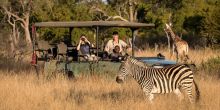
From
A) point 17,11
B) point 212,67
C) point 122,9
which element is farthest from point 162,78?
point 122,9

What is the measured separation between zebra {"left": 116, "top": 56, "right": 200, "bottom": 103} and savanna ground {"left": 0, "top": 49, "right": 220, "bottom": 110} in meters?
0.23

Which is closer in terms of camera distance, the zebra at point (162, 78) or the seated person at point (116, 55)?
the zebra at point (162, 78)

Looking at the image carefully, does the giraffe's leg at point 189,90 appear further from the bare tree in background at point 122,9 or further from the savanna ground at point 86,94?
the bare tree in background at point 122,9

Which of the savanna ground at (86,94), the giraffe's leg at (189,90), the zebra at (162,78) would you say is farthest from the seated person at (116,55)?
the giraffe's leg at (189,90)

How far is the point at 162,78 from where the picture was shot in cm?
1123

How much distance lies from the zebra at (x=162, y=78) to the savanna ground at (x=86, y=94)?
23 centimetres

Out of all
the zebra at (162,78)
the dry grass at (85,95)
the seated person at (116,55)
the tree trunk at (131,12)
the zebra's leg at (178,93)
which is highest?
the tree trunk at (131,12)

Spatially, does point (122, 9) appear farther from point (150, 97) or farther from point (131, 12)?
point (150, 97)

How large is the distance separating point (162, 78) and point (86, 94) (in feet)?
7.12

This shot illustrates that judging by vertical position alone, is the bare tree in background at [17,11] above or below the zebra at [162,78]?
above

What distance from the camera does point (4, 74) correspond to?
646 inches

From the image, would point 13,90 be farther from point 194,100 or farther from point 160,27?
point 160,27

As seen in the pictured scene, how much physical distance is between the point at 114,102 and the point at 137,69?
2.73ft

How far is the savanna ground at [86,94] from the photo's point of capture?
10789mm
